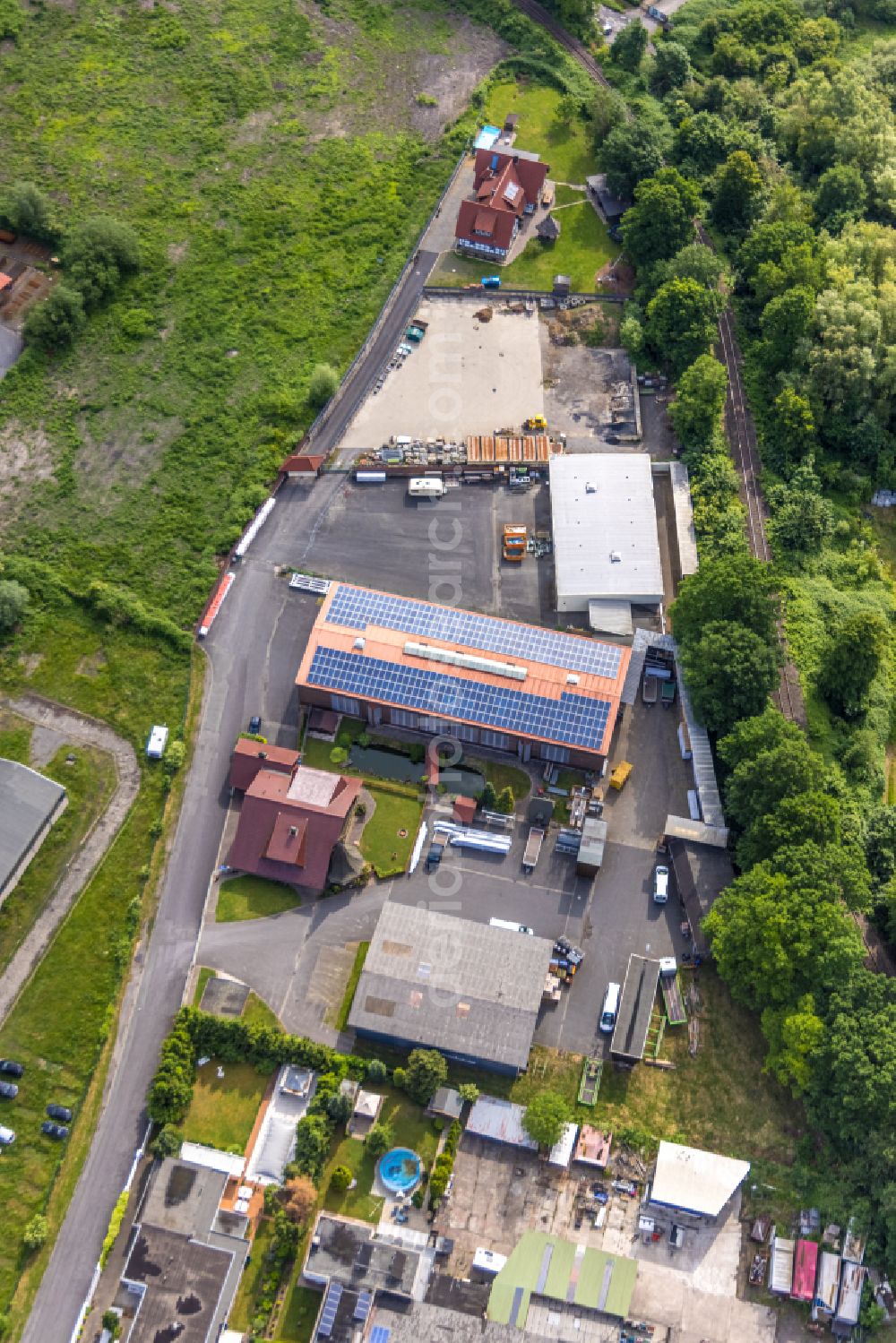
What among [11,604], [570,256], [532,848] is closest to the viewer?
[532,848]

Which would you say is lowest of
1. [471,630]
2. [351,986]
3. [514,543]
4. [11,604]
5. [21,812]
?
[351,986]

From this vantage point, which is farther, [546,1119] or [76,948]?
[76,948]

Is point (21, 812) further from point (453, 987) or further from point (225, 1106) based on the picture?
point (453, 987)

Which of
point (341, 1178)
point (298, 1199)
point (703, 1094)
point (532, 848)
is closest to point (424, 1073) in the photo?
point (341, 1178)

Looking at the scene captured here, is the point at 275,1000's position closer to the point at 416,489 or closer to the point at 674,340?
the point at 416,489

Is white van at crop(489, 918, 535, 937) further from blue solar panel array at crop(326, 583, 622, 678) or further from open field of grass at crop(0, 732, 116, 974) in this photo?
open field of grass at crop(0, 732, 116, 974)

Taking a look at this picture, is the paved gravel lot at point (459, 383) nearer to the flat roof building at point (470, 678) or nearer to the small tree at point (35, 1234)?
the flat roof building at point (470, 678)
